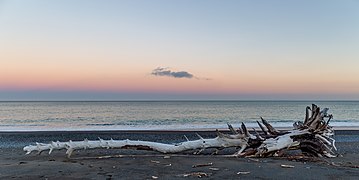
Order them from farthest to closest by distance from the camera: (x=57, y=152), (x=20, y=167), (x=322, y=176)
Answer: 1. (x=57, y=152)
2. (x=20, y=167)
3. (x=322, y=176)

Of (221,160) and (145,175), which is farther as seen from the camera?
(221,160)

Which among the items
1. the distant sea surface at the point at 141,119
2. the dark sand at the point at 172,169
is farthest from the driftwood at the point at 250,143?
the distant sea surface at the point at 141,119

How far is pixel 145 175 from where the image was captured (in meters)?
5.99

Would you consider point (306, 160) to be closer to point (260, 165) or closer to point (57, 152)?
point (260, 165)

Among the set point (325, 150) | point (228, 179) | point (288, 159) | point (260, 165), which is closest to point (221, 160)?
point (260, 165)

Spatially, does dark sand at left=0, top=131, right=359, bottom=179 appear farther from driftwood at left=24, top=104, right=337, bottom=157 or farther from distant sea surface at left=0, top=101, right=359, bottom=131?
distant sea surface at left=0, top=101, right=359, bottom=131

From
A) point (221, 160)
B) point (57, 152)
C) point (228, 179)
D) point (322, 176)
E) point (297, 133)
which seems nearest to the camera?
point (228, 179)

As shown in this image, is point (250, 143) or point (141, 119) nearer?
point (250, 143)

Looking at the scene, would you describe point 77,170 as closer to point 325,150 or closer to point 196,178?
point 196,178

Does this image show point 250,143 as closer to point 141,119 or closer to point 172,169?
point 172,169

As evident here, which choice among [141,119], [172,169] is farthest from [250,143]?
[141,119]

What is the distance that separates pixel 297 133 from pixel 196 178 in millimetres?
3983

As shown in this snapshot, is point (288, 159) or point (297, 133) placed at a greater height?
point (297, 133)

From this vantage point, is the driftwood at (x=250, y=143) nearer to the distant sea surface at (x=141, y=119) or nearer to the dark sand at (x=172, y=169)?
the dark sand at (x=172, y=169)
